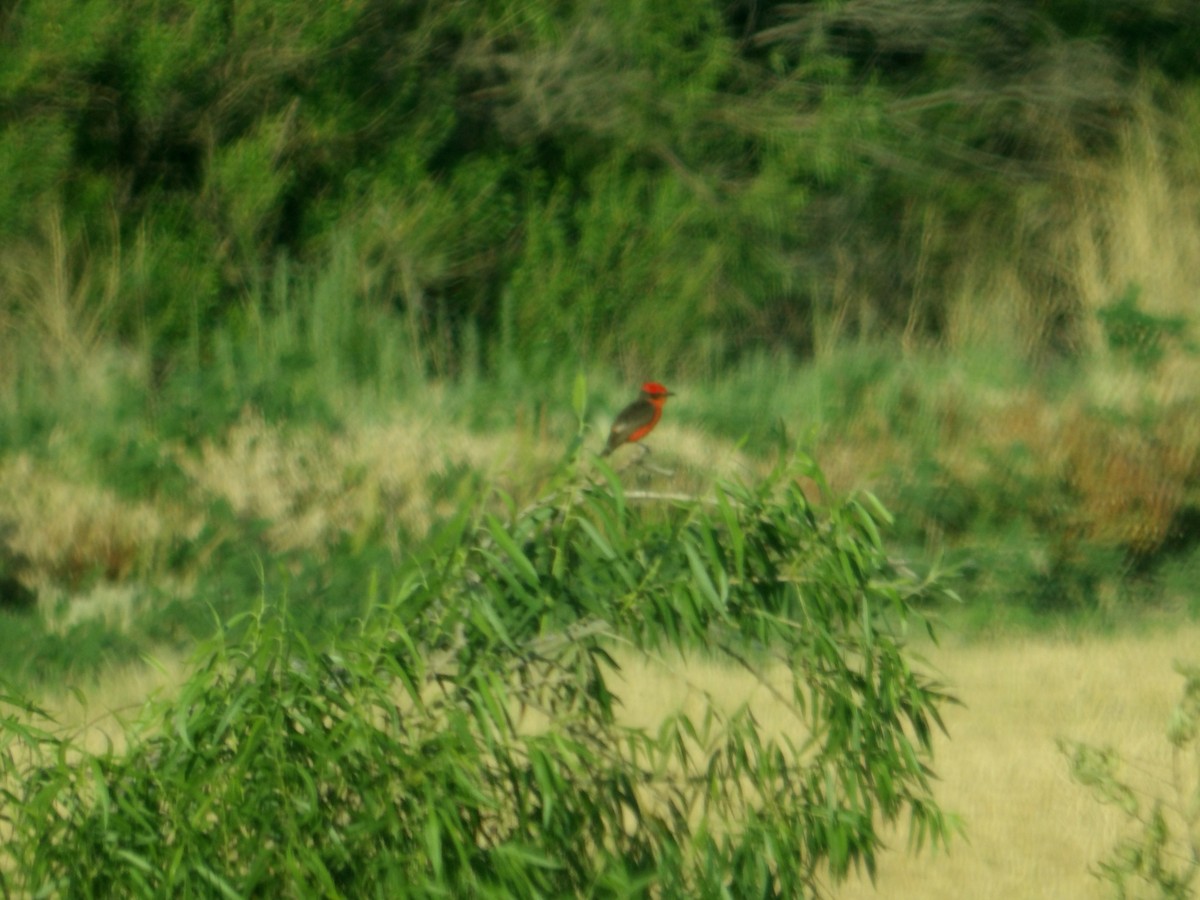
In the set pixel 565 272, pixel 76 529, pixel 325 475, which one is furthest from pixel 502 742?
pixel 565 272

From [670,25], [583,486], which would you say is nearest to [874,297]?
[670,25]

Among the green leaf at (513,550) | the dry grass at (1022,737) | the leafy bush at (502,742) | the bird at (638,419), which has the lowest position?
the dry grass at (1022,737)

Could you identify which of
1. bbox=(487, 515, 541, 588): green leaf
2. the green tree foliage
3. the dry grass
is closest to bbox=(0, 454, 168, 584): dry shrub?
the dry grass

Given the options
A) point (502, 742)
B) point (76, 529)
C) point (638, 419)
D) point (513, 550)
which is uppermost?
point (513, 550)

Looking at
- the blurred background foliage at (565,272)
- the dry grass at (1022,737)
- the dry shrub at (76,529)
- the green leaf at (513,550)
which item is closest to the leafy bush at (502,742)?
the green leaf at (513,550)

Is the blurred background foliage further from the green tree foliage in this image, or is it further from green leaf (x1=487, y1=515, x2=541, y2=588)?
green leaf (x1=487, y1=515, x2=541, y2=588)

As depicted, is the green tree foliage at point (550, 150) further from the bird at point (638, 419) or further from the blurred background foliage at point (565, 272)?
the bird at point (638, 419)

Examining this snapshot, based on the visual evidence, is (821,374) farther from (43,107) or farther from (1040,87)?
(1040,87)

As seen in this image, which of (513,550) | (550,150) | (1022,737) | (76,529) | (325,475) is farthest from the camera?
(550,150)

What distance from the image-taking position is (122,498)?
7582 millimetres

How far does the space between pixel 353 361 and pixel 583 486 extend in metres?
6.78

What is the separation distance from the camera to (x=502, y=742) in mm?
2811

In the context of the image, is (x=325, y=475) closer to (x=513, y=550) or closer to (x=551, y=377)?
(x=551, y=377)

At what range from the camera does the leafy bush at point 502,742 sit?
105 inches
